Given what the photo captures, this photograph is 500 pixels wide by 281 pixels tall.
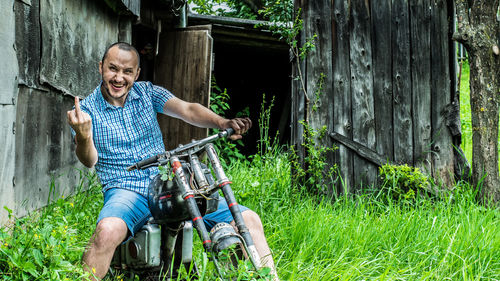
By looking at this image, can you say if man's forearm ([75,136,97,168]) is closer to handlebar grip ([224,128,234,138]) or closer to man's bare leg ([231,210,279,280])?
handlebar grip ([224,128,234,138])

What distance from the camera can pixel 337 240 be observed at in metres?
3.23

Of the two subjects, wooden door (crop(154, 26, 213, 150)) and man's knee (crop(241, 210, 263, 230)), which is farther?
wooden door (crop(154, 26, 213, 150))

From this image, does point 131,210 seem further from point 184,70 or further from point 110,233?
point 184,70

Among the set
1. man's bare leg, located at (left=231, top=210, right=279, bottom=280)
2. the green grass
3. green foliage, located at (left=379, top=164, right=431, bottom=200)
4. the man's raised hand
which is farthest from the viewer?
green foliage, located at (left=379, top=164, right=431, bottom=200)

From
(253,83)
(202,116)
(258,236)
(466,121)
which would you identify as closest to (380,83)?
(202,116)

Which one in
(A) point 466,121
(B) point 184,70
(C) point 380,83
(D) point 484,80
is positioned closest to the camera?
(D) point 484,80

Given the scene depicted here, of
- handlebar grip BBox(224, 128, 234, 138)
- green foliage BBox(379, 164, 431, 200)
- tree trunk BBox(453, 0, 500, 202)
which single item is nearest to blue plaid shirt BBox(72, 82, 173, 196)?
handlebar grip BBox(224, 128, 234, 138)

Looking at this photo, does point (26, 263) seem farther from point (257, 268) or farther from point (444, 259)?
point (444, 259)

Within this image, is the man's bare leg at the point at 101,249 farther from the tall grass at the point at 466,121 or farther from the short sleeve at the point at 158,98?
the tall grass at the point at 466,121

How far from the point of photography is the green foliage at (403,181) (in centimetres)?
426

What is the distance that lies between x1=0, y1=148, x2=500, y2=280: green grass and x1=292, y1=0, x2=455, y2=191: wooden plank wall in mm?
491

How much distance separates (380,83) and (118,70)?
2.66 m

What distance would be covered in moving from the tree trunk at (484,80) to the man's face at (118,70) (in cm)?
282

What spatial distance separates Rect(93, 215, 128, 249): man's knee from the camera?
2.18 meters
